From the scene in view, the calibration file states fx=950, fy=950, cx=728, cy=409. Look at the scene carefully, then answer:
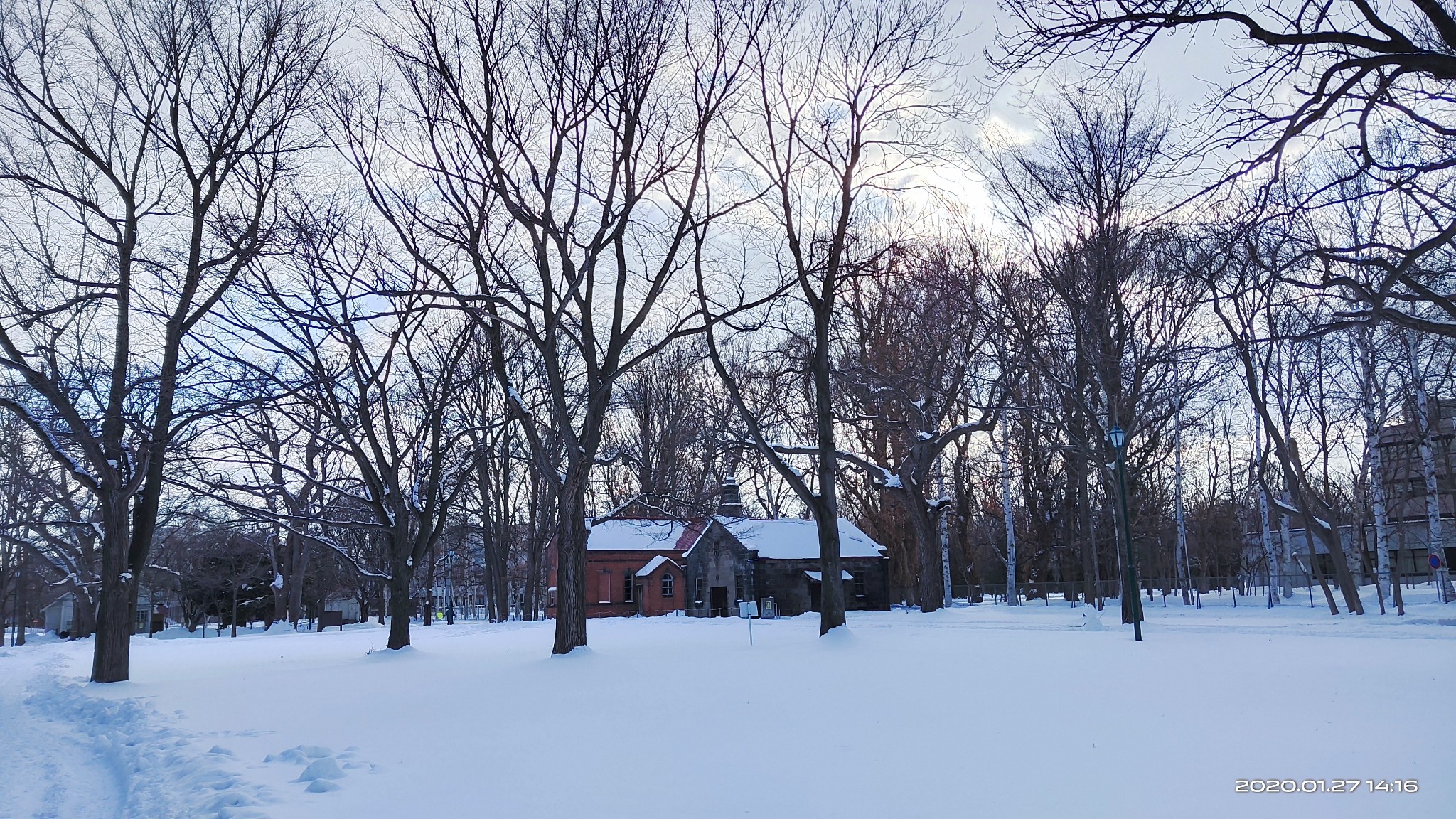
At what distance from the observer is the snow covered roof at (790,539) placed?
4616cm

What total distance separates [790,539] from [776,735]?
132ft

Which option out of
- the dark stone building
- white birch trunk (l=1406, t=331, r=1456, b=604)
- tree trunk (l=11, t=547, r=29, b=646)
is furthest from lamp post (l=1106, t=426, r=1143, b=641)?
tree trunk (l=11, t=547, r=29, b=646)

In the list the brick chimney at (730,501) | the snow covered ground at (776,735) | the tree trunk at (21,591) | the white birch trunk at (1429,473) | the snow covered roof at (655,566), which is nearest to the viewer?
the snow covered ground at (776,735)

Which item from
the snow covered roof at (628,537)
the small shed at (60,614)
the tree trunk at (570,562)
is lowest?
the small shed at (60,614)

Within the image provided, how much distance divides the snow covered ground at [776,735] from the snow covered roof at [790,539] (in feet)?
96.4

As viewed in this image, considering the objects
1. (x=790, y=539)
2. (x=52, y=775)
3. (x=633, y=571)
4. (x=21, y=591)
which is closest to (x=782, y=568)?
(x=790, y=539)

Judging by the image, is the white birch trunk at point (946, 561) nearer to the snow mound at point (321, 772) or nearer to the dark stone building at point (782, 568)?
the dark stone building at point (782, 568)

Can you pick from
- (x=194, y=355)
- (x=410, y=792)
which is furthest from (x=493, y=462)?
(x=410, y=792)

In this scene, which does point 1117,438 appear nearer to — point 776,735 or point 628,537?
point 776,735

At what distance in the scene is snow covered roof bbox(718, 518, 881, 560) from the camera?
4616cm

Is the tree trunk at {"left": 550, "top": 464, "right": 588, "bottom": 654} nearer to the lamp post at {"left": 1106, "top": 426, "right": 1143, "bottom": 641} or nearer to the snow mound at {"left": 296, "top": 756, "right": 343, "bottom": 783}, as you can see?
the snow mound at {"left": 296, "top": 756, "right": 343, "bottom": 783}

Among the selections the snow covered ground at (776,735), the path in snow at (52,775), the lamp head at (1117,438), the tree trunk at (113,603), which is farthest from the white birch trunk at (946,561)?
the path in snow at (52,775)

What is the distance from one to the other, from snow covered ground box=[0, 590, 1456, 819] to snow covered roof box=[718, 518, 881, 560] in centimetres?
2938

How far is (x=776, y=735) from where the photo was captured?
812 cm
